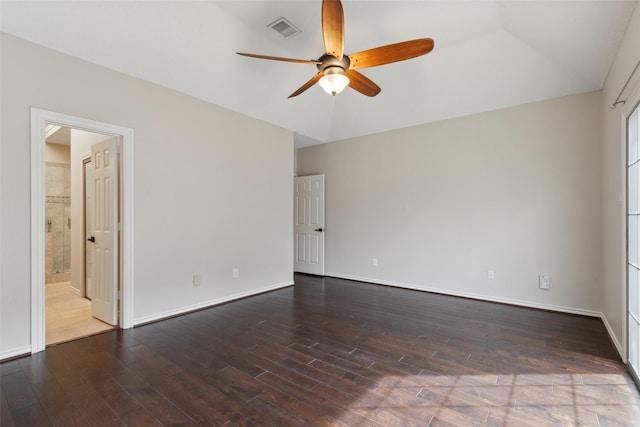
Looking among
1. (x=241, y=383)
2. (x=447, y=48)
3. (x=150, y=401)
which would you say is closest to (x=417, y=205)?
(x=447, y=48)

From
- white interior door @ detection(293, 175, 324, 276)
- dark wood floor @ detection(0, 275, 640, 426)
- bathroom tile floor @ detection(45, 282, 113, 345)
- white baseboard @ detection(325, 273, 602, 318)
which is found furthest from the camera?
white interior door @ detection(293, 175, 324, 276)

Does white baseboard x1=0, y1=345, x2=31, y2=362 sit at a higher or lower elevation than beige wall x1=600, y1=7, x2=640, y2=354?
lower

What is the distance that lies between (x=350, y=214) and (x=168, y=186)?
10.4 ft

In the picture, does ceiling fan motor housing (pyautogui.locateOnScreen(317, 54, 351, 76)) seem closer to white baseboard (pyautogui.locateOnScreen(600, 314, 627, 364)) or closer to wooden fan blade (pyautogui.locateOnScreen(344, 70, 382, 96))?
wooden fan blade (pyautogui.locateOnScreen(344, 70, 382, 96))

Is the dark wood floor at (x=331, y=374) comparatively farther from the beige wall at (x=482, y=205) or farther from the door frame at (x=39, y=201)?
the beige wall at (x=482, y=205)

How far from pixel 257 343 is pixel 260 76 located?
3.15m

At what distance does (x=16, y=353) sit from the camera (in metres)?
2.56

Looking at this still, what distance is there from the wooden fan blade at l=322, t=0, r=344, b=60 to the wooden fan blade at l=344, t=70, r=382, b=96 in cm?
31

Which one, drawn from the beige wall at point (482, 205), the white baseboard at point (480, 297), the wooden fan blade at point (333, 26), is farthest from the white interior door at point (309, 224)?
the wooden fan blade at point (333, 26)

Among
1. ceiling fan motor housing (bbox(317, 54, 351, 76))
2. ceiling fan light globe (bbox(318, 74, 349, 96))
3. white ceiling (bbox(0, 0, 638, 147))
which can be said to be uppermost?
white ceiling (bbox(0, 0, 638, 147))

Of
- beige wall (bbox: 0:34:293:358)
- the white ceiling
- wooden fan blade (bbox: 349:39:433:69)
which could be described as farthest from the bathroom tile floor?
wooden fan blade (bbox: 349:39:433:69)

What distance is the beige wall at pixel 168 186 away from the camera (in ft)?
8.41

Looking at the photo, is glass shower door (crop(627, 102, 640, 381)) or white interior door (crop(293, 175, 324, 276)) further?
white interior door (crop(293, 175, 324, 276))

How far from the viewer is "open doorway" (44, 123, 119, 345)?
342cm
